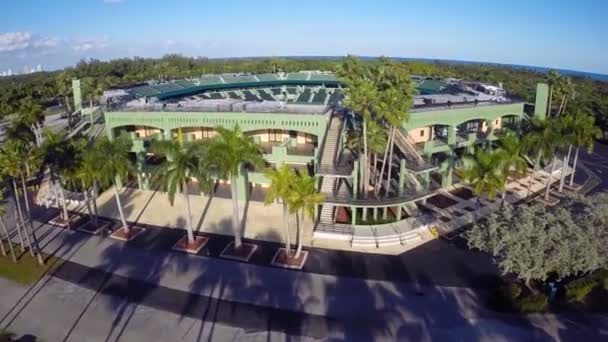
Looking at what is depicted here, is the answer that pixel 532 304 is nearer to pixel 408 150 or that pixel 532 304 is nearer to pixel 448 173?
pixel 408 150

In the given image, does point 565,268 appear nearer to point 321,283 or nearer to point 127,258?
point 321,283

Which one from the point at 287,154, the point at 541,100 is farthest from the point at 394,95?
the point at 541,100

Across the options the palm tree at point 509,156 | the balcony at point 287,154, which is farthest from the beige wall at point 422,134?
the balcony at point 287,154

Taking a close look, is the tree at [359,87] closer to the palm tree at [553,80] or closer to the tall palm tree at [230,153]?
the tall palm tree at [230,153]

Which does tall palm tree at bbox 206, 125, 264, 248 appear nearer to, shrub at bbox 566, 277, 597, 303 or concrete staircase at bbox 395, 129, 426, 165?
concrete staircase at bbox 395, 129, 426, 165

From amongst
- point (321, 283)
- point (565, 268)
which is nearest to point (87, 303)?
point (321, 283)

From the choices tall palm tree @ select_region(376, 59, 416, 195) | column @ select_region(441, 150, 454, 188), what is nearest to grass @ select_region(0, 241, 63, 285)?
tall palm tree @ select_region(376, 59, 416, 195)
